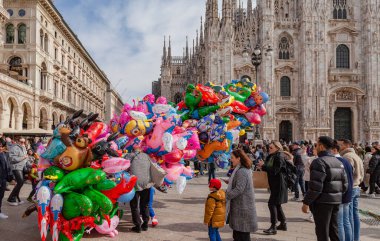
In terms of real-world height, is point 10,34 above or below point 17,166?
above

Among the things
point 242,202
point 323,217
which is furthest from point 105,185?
→ point 323,217

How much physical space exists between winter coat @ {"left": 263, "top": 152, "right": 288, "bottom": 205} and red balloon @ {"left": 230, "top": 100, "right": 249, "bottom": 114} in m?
3.41

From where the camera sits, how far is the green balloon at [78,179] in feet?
18.0

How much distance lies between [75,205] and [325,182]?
146 inches

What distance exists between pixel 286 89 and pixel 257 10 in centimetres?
866

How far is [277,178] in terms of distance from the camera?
6.62 meters

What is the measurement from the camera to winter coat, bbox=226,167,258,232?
16.0 ft

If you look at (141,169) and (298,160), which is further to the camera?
(298,160)

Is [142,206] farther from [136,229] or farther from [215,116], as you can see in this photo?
[215,116]

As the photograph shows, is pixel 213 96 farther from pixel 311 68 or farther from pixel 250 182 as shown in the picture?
pixel 311 68

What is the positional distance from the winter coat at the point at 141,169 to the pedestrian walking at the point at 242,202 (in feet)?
6.35

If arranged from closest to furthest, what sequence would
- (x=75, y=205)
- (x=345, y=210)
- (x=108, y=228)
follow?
(x=345, y=210), (x=75, y=205), (x=108, y=228)

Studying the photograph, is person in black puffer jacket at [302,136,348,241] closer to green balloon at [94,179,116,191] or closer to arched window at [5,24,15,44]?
green balloon at [94,179,116,191]

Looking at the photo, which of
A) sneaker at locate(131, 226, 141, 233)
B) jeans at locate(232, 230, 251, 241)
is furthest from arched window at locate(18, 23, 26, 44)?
jeans at locate(232, 230, 251, 241)
